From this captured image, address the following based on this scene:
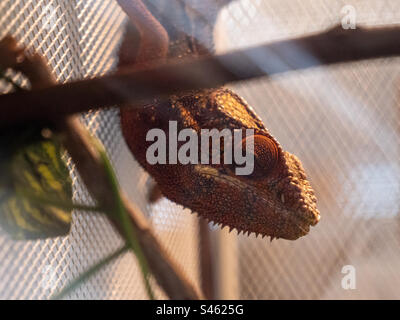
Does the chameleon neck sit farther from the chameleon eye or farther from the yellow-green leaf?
the yellow-green leaf

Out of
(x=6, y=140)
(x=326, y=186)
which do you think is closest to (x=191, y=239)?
(x=326, y=186)

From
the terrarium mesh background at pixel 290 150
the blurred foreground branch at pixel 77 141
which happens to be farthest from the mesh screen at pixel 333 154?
the blurred foreground branch at pixel 77 141

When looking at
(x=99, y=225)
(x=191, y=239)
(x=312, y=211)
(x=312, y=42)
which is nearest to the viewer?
(x=312, y=42)

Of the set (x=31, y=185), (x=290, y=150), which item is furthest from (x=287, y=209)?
(x=31, y=185)

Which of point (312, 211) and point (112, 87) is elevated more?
point (112, 87)

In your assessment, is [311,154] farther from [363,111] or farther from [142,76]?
[142,76]

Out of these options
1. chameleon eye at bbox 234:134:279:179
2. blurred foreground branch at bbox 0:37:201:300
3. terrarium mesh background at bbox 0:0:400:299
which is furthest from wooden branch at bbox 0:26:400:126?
chameleon eye at bbox 234:134:279:179

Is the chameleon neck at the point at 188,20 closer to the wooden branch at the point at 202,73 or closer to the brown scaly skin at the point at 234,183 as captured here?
the brown scaly skin at the point at 234,183
